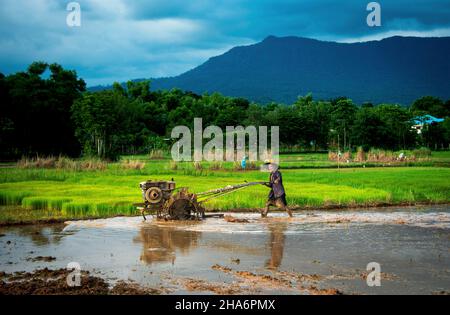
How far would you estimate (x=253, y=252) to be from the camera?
14133 mm

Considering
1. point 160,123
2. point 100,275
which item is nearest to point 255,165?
point 100,275

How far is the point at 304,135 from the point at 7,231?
64363 mm

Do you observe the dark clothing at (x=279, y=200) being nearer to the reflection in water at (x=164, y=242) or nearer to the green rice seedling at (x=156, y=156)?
the reflection in water at (x=164, y=242)

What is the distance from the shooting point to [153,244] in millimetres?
15250

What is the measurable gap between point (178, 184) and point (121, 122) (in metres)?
44.2

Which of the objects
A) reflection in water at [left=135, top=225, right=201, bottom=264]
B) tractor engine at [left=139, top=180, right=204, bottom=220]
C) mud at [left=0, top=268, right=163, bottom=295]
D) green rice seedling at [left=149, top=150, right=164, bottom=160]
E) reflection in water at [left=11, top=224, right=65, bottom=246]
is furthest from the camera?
green rice seedling at [left=149, top=150, right=164, bottom=160]

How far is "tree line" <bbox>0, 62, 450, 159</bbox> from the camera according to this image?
60.8 m

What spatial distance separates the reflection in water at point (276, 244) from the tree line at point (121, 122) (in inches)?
1459

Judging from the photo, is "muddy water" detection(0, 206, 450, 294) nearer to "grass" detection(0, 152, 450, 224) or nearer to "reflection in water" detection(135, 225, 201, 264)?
"reflection in water" detection(135, 225, 201, 264)

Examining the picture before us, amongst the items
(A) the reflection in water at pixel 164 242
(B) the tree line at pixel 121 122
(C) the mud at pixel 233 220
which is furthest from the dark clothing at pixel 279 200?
(B) the tree line at pixel 121 122

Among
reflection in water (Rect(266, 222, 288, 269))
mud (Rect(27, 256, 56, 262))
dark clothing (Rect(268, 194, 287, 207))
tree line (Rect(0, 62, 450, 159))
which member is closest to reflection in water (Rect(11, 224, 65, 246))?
mud (Rect(27, 256, 56, 262))

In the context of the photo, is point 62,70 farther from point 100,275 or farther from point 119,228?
point 100,275

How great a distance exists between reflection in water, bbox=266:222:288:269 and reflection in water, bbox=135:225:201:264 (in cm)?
204

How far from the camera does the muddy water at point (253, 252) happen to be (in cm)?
1116
